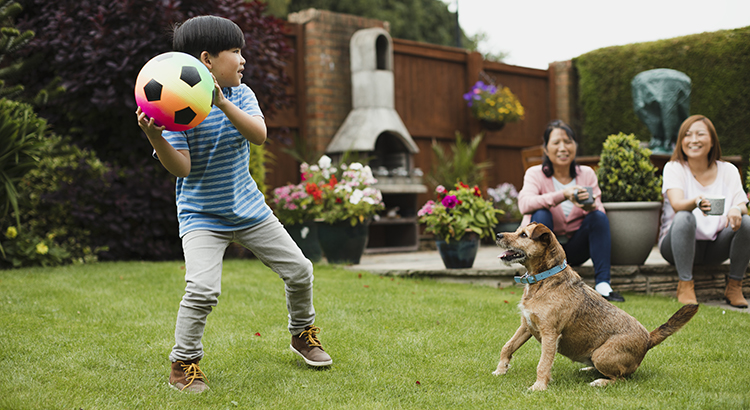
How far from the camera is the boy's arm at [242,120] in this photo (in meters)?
2.40

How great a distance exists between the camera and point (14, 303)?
4102mm

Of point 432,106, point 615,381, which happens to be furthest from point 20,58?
point 615,381

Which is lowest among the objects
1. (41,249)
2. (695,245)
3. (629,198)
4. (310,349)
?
(310,349)

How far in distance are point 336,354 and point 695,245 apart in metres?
3.20

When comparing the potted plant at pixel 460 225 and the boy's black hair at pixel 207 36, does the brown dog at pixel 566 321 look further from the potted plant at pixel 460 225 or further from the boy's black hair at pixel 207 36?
the potted plant at pixel 460 225

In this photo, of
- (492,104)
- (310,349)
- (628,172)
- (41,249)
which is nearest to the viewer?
(310,349)

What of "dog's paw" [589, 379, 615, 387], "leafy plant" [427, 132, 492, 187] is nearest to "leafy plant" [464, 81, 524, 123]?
"leafy plant" [427, 132, 492, 187]

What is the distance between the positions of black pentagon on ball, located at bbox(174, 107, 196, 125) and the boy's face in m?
0.36

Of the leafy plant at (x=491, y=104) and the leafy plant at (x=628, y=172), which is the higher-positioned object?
the leafy plant at (x=491, y=104)

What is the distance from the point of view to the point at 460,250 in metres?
5.72

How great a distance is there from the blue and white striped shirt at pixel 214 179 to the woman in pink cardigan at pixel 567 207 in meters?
2.65

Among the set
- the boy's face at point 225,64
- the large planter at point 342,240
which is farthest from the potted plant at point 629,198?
the boy's face at point 225,64

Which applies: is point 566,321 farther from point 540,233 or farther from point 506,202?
point 506,202

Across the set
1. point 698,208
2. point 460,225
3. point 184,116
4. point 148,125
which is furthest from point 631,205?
point 148,125
